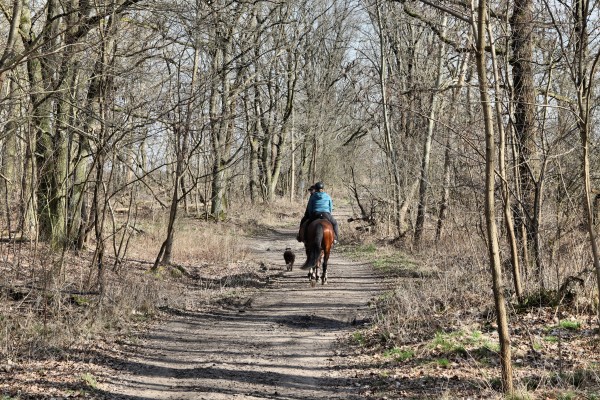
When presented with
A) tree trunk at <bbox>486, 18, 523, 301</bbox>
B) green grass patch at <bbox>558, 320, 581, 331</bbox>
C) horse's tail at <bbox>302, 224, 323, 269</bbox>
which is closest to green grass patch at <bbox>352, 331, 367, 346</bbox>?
tree trunk at <bbox>486, 18, 523, 301</bbox>

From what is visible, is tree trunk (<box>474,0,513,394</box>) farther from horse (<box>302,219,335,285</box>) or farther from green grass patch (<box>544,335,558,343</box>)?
horse (<box>302,219,335,285</box>)

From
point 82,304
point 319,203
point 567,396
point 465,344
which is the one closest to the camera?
point 567,396

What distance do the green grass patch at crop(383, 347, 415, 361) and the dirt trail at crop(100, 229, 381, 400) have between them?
2.17ft

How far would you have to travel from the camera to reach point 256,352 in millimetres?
8719

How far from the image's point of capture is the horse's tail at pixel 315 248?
47.8 ft

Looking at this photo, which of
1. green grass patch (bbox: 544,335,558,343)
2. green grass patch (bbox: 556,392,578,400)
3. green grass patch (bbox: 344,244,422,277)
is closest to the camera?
green grass patch (bbox: 556,392,578,400)

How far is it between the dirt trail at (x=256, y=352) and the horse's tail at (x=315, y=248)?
603 millimetres


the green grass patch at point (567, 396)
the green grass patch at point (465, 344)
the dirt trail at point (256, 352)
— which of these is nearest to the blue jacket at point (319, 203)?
the dirt trail at point (256, 352)

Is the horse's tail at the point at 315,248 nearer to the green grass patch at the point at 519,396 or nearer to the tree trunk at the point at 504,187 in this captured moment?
the tree trunk at the point at 504,187

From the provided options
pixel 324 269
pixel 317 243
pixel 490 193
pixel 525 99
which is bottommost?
pixel 324 269

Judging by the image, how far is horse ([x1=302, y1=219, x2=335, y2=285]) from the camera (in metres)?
14.6

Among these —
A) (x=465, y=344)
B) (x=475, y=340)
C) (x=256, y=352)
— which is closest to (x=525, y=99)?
(x=475, y=340)

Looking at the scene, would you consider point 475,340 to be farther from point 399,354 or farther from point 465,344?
point 399,354

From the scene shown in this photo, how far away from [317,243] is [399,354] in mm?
6404
